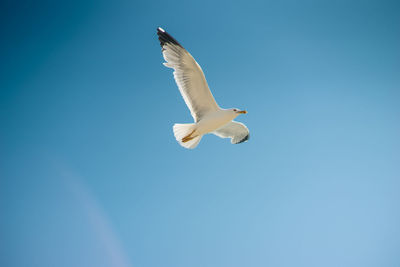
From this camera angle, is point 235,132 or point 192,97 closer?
point 192,97

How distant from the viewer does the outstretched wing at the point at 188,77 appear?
599cm

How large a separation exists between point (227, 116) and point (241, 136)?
162cm

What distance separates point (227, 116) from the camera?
6.39 metres

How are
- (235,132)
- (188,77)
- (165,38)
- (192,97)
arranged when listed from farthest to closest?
1. (235,132)
2. (192,97)
3. (188,77)
4. (165,38)

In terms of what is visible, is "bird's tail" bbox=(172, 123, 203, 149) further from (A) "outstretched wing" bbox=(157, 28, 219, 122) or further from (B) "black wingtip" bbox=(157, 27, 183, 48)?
(B) "black wingtip" bbox=(157, 27, 183, 48)

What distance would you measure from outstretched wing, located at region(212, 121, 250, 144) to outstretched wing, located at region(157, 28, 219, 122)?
116 cm

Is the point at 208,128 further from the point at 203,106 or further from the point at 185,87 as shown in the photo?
the point at 185,87

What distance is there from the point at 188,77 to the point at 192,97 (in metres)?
0.51

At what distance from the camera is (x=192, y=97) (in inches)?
258

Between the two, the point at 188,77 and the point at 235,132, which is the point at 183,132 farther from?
the point at 235,132

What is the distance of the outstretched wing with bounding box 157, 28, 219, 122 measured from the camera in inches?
236

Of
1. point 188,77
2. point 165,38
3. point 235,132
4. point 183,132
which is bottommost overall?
point 183,132

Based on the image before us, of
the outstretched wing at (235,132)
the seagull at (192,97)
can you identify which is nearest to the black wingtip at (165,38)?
the seagull at (192,97)

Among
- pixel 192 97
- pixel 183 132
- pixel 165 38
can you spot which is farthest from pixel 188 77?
pixel 183 132
